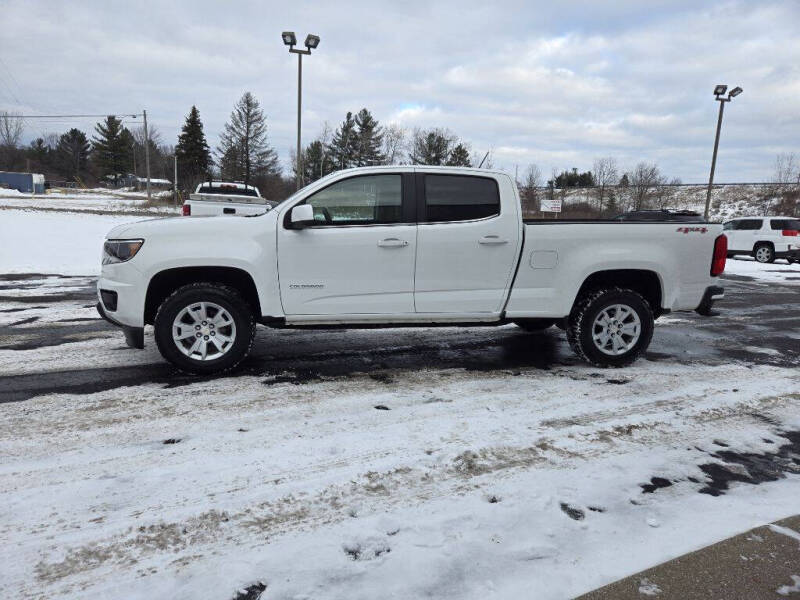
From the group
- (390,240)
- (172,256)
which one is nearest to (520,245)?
(390,240)

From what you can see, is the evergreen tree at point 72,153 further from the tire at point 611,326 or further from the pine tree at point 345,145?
the tire at point 611,326

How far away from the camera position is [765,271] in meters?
16.4

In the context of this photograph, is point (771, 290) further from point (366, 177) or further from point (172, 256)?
point (172, 256)

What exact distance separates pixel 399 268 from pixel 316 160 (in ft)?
234

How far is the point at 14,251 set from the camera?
41.5 ft

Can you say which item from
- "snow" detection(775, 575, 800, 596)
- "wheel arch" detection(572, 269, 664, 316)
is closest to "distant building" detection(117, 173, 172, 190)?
"wheel arch" detection(572, 269, 664, 316)

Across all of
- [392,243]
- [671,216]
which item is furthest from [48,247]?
[671,216]

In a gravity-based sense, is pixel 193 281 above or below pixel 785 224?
below

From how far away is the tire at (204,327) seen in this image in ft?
14.6

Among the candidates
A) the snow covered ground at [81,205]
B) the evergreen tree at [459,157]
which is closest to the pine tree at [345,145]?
the evergreen tree at [459,157]

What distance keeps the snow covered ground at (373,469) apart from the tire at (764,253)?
1654cm

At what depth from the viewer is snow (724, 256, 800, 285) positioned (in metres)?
14.3

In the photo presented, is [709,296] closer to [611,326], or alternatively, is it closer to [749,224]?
[611,326]

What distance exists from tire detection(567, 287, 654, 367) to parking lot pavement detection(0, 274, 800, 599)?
0.18 meters
